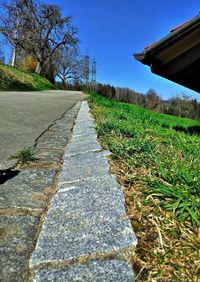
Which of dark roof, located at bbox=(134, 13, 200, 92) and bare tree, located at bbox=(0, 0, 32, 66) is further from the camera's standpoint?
bare tree, located at bbox=(0, 0, 32, 66)

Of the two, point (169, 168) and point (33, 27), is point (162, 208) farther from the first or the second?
point (33, 27)

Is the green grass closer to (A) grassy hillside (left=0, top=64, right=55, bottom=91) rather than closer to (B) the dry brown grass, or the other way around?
(B) the dry brown grass

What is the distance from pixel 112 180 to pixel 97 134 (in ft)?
3.97

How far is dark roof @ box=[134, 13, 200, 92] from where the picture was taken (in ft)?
11.6

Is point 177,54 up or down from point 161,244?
up

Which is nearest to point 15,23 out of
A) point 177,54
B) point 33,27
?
point 33,27

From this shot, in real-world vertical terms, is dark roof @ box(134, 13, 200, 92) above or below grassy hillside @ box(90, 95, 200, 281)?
above

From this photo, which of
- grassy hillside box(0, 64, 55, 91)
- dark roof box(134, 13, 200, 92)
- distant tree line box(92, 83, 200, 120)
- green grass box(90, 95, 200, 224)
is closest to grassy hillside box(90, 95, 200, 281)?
green grass box(90, 95, 200, 224)

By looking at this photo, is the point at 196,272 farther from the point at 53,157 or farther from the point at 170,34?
the point at 170,34

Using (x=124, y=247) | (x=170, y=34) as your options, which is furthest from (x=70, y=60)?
(x=124, y=247)

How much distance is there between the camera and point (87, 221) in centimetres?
107

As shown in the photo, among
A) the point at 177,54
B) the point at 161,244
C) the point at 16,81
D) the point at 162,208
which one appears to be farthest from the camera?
the point at 16,81

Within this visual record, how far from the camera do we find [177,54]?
157 inches

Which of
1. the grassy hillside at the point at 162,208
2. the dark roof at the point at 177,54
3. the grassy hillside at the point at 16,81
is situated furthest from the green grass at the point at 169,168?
the grassy hillside at the point at 16,81
